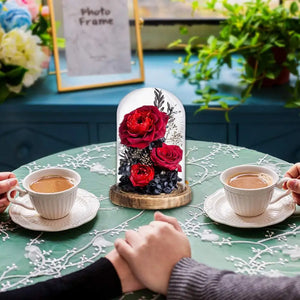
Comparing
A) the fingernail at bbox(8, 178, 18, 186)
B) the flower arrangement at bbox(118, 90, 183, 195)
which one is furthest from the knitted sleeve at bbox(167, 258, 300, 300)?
the fingernail at bbox(8, 178, 18, 186)

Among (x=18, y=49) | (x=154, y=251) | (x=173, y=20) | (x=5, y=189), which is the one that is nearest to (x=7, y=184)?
(x=5, y=189)

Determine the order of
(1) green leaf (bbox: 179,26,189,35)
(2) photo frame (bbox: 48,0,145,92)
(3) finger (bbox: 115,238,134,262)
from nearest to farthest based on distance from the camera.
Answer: (3) finger (bbox: 115,238,134,262), (2) photo frame (bbox: 48,0,145,92), (1) green leaf (bbox: 179,26,189,35)

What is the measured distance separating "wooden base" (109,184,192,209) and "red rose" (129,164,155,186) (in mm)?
31

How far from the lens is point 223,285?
1028 millimetres

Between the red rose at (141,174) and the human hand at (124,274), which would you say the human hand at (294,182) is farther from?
the human hand at (124,274)

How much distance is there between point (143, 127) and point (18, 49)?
116 cm

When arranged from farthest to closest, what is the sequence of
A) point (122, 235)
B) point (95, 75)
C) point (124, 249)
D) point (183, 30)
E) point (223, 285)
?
point (183, 30)
point (95, 75)
point (122, 235)
point (124, 249)
point (223, 285)

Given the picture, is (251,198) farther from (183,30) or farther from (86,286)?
(183,30)

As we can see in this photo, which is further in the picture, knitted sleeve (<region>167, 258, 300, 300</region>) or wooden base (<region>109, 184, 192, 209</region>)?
wooden base (<region>109, 184, 192, 209</region>)

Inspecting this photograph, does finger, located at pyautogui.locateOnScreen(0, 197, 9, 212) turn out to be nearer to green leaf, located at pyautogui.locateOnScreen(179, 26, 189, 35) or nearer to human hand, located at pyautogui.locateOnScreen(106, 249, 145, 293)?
human hand, located at pyautogui.locateOnScreen(106, 249, 145, 293)

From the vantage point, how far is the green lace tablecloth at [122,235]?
1.14 m

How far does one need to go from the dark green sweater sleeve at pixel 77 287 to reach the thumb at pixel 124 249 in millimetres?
37

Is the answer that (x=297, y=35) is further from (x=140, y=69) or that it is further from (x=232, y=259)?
(x=232, y=259)

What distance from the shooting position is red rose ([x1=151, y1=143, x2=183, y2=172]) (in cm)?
139
